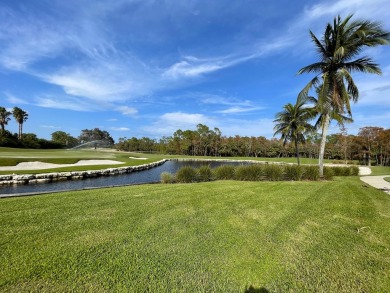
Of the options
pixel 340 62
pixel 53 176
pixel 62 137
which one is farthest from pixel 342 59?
pixel 62 137

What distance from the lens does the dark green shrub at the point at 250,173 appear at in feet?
39.2

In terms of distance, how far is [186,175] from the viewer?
1212 centimetres

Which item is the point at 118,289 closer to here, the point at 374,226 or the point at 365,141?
the point at 374,226

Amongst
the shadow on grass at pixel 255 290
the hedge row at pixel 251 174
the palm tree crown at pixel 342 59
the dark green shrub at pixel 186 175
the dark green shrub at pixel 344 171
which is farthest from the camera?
the dark green shrub at pixel 344 171

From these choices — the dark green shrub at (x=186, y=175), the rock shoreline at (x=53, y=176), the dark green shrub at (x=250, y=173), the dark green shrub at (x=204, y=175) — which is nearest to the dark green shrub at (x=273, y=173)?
the dark green shrub at (x=250, y=173)

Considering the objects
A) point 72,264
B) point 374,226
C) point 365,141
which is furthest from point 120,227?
point 365,141

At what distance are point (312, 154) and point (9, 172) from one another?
240 feet

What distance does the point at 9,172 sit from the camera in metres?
13.0

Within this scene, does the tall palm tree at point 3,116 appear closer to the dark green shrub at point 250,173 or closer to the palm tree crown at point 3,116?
the palm tree crown at point 3,116

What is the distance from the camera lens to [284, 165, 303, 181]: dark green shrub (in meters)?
11.6

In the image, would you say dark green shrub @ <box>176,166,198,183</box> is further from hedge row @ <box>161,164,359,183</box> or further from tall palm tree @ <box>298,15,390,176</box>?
tall palm tree @ <box>298,15,390,176</box>

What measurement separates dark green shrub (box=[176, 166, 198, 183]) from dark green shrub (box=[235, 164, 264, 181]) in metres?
2.46

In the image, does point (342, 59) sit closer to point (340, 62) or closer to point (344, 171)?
point (340, 62)

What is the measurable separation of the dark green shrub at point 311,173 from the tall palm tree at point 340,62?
2.27 meters
